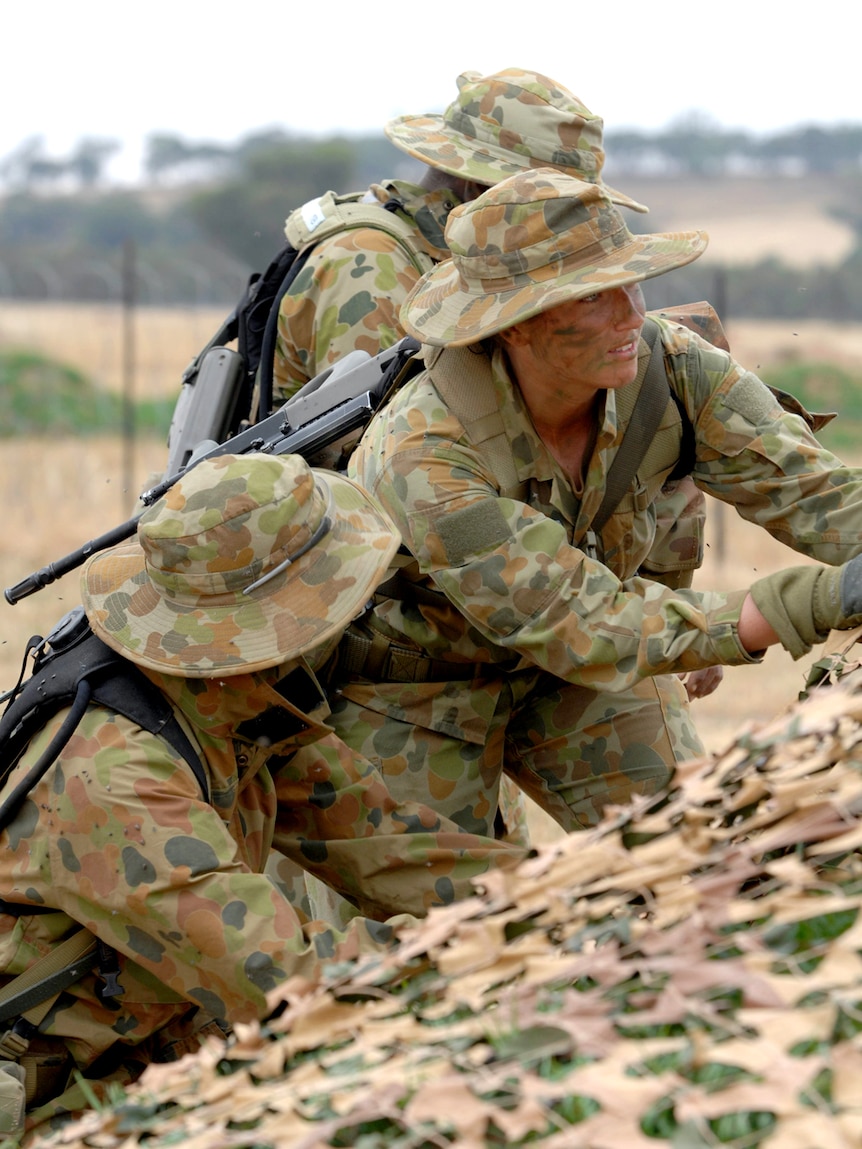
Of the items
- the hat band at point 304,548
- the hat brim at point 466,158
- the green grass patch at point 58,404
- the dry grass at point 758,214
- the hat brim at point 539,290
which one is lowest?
the dry grass at point 758,214

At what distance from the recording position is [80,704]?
316cm

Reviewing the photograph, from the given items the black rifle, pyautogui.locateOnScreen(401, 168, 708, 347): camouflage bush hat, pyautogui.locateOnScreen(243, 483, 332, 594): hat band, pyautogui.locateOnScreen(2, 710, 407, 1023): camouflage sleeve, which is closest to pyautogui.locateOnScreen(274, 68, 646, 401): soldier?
the black rifle

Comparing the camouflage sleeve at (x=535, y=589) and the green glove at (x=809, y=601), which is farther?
the camouflage sleeve at (x=535, y=589)

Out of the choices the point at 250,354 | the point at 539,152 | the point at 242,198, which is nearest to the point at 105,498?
the point at 250,354

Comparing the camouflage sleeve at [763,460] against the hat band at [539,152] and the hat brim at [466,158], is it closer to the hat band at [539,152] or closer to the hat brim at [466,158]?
the hat brim at [466,158]

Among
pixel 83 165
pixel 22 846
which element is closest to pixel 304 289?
pixel 22 846

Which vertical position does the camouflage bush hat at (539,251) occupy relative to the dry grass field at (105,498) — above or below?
above

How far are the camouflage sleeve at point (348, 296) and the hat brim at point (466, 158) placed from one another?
11.0 inches

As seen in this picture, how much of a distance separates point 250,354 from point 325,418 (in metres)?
0.98

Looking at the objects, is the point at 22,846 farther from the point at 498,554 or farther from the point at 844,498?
the point at 844,498

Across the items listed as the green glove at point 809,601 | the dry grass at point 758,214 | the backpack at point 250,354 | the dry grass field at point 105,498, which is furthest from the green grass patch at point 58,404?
the dry grass at point 758,214

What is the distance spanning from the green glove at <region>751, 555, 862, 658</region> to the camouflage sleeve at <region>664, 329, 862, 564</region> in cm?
47

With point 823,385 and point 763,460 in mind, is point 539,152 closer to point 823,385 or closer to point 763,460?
point 763,460

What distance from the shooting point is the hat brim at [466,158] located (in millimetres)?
4633
